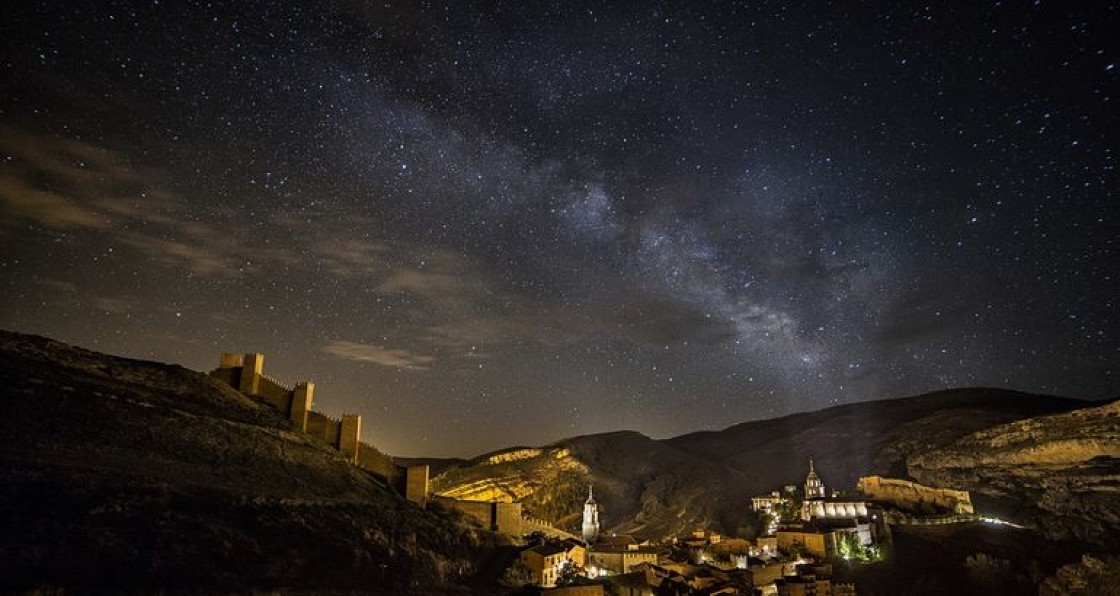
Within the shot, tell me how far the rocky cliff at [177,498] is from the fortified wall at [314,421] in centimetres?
148

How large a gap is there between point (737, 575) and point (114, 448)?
1411 inches

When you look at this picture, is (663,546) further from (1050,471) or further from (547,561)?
(1050,471)

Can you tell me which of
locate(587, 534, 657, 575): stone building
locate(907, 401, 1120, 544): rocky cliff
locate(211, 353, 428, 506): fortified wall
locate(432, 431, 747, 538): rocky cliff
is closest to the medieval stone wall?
locate(211, 353, 428, 506): fortified wall

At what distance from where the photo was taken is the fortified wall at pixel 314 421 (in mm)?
38562

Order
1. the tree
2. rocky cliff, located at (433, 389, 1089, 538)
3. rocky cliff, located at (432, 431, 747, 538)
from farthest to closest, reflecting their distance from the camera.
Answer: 1. rocky cliff, located at (433, 389, 1089, 538)
2. rocky cliff, located at (432, 431, 747, 538)
3. the tree

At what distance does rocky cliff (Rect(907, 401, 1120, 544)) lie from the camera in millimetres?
52969

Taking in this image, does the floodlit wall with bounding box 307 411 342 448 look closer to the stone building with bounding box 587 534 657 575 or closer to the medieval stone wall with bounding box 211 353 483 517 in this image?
the medieval stone wall with bounding box 211 353 483 517

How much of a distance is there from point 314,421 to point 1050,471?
241ft

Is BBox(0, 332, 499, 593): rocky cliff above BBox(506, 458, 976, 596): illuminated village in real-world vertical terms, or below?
above

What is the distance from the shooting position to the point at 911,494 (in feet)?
201

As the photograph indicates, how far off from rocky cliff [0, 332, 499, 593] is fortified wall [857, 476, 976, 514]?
153 feet

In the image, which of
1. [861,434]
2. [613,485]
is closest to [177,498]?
[613,485]

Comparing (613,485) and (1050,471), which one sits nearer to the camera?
(1050,471)

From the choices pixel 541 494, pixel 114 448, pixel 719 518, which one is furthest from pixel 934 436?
pixel 114 448
